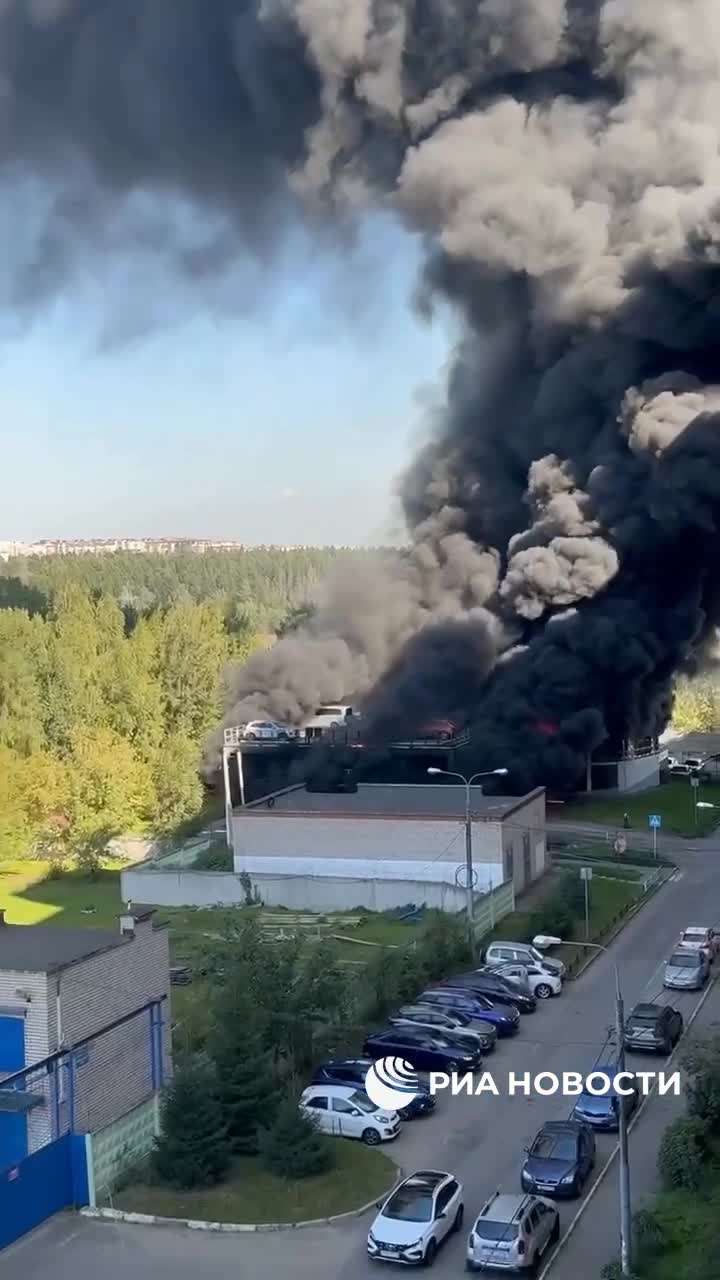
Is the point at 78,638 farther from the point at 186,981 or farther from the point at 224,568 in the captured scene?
the point at 224,568

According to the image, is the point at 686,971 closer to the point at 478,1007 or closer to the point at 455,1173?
the point at 478,1007

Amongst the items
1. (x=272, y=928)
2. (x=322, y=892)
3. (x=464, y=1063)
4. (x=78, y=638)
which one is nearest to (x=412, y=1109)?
(x=464, y=1063)

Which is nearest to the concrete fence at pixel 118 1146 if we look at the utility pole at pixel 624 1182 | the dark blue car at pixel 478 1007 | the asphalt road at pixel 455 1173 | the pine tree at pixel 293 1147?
the asphalt road at pixel 455 1173

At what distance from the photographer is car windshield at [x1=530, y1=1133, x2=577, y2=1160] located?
16.1 m

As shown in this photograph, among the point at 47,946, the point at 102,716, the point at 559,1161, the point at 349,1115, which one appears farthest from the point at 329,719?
the point at 559,1161

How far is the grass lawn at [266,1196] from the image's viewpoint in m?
15.7

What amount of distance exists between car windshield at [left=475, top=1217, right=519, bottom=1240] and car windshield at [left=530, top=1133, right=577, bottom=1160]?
2.05 meters

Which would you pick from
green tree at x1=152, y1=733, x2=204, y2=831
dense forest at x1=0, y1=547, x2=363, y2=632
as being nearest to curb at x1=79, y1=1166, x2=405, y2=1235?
green tree at x1=152, y1=733, x2=204, y2=831

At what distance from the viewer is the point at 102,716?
5450cm

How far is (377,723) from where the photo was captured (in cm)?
4528

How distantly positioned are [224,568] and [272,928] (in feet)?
381

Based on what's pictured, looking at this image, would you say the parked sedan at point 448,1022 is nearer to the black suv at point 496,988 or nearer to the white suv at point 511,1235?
the black suv at point 496,988

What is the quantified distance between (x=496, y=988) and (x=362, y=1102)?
585cm

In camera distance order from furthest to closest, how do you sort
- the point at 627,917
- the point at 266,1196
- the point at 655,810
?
the point at 655,810 → the point at 627,917 → the point at 266,1196
